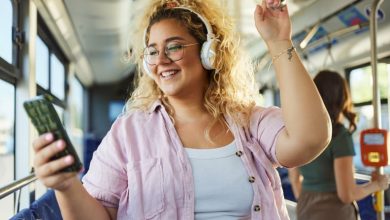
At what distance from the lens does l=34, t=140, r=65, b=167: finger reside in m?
0.81

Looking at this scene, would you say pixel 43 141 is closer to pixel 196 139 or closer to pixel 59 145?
pixel 59 145

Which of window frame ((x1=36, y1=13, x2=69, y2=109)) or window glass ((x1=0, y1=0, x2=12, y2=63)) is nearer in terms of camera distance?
window glass ((x1=0, y1=0, x2=12, y2=63))

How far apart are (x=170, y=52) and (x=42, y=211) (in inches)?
31.6

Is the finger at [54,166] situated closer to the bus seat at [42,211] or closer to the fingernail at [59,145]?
the fingernail at [59,145]

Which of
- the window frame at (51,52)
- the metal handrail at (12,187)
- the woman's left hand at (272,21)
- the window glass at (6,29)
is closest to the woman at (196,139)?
the woman's left hand at (272,21)

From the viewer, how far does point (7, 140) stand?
2922 millimetres

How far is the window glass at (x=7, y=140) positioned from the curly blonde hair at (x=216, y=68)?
1.52 m

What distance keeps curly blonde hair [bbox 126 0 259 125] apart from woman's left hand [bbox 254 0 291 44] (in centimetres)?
27

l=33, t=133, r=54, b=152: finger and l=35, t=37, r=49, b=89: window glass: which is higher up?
l=35, t=37, r=49, b=89: window glass

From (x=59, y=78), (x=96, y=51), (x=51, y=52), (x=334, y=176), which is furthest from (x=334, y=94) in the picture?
(x=96, y=51)

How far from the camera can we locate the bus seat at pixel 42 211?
148 centimetres

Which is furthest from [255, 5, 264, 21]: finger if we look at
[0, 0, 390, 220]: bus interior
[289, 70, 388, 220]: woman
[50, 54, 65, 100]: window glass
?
[50, 54, 65, 100]: window glass

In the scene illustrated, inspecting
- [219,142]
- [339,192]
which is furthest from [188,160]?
[339,192]

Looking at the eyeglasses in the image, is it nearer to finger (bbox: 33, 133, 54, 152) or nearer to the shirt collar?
the shirt collar
